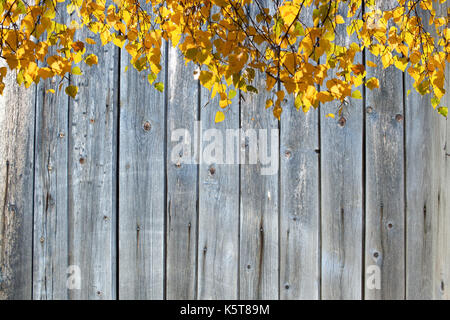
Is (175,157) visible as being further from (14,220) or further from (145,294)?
(14,220)

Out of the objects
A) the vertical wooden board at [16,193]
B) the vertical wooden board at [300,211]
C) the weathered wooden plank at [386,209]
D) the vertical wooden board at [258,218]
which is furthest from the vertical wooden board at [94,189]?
the weathered wooden plank at [386,209]

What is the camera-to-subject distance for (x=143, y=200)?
67.6 inches

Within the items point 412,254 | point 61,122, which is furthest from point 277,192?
point 61,122

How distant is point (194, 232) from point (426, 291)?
3.33 feet

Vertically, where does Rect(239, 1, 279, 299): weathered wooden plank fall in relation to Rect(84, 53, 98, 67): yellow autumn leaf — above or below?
below

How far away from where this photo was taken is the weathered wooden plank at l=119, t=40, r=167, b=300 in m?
1.71

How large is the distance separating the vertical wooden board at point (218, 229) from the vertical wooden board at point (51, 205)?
0.60m

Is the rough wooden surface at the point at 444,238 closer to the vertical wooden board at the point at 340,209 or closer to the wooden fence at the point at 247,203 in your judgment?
the wooden fence at the point at 247,203

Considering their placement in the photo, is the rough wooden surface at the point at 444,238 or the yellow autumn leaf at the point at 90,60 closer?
the yellow autumn leaf at the point at 90,60

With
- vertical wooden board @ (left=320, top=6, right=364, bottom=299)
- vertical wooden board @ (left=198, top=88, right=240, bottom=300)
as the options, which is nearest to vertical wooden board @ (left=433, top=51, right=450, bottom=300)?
vertical wooden board @ (left=320, top=6, right=364, bottom=299)

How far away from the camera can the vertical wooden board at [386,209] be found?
169cm

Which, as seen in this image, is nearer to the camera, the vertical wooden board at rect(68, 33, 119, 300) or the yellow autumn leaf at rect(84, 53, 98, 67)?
the yellow autumn leaf at rect(84, 53, 98, 67)

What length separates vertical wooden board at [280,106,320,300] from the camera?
1688 millimetres

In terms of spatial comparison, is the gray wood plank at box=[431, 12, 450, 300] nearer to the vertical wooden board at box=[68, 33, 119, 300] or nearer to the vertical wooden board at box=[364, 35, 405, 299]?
the vertical wooden board at box=[364, 35, 405, 299]
